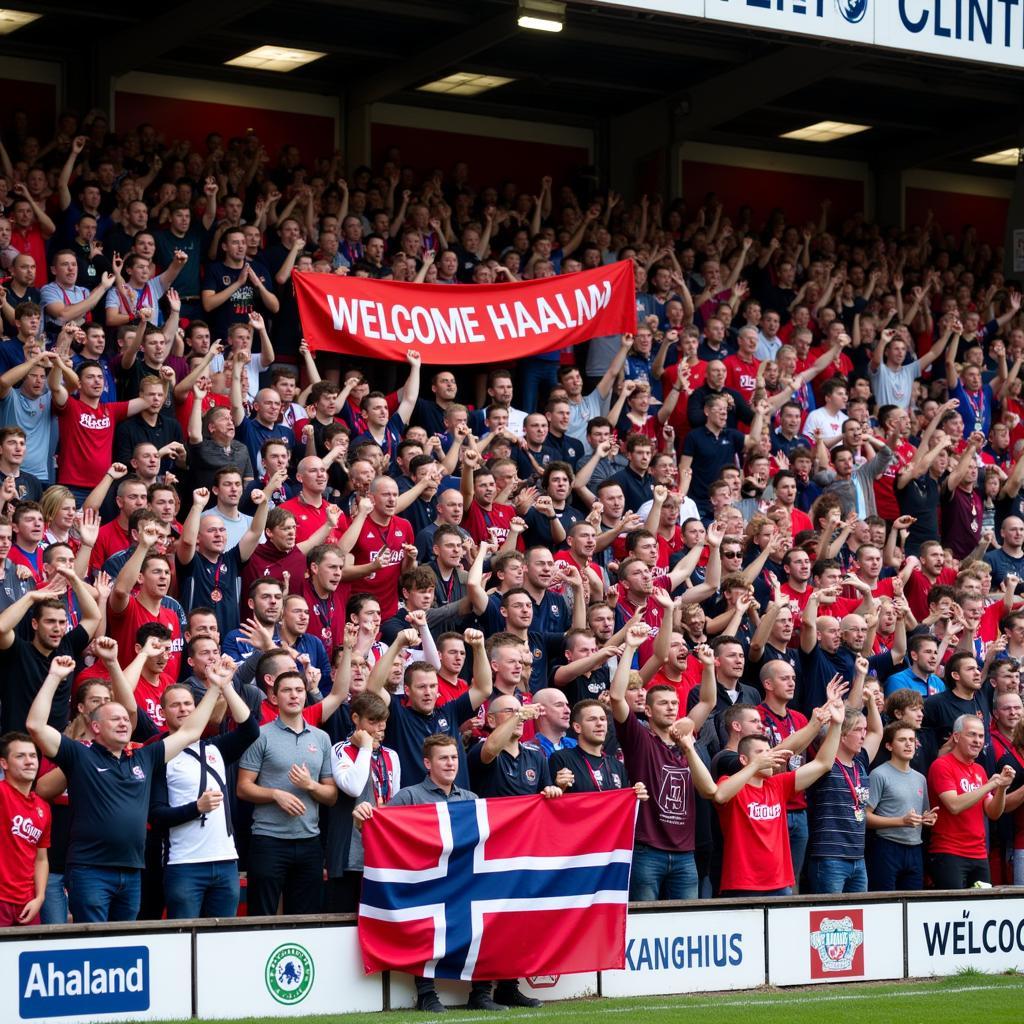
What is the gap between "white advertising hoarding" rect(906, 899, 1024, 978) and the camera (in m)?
→ 11.9

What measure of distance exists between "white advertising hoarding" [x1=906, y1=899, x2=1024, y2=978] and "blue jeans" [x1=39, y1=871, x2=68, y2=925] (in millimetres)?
5216

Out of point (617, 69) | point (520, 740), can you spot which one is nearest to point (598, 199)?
point (617, 69)

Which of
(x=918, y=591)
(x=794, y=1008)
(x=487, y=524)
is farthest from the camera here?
(x=918, y=591)

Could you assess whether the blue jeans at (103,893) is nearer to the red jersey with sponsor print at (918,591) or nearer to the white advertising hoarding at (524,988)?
the white advertising hoarding at (524,988)

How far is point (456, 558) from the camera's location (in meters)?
Result: 13.2

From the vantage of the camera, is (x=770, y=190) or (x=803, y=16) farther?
(x=770, y=190)

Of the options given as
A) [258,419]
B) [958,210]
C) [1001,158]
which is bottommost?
[258,419]

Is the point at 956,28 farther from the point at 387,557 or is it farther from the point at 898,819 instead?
the point at 898,819

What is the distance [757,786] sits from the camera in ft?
38.5

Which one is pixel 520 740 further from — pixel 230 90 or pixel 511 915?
pixel 230 90

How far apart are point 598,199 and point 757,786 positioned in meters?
10.7

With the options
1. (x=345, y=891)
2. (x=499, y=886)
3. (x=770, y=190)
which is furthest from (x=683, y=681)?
(x=770, y=190)

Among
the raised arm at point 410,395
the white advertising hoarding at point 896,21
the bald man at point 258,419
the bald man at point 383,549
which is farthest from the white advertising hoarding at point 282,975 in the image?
the white advertising hoarding at point 896,21

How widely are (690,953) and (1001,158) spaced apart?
1895 cm
